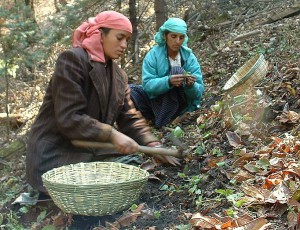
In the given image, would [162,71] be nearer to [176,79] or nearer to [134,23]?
[176,79]

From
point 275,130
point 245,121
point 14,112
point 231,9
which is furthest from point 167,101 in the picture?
point 14,112

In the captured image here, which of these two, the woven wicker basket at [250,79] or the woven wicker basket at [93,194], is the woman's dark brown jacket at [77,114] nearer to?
the woven wicker basket at [93,194]

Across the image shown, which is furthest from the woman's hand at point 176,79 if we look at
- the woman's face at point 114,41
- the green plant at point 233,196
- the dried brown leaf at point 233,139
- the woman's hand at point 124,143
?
the green plant at point 233,196

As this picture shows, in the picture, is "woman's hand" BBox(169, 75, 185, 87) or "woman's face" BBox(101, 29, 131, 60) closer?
"woman's face" BBox(101, 29, 131, 60)

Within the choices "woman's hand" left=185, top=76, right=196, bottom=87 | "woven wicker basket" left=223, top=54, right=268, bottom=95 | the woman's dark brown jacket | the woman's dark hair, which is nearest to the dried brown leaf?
the woman's dark brown jacket

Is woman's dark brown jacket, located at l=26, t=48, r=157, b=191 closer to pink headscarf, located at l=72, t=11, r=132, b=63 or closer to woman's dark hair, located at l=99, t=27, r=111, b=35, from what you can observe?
pink headscarf, located at l=72, t=11, r=132, b=63

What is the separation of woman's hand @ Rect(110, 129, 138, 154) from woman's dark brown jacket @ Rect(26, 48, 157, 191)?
0.18ft

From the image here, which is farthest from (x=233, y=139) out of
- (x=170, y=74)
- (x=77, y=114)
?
(x=170, y=74)

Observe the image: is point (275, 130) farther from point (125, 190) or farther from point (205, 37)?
point (205, 37)

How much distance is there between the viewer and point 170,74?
18.8ft

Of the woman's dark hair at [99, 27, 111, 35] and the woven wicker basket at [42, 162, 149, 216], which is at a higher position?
the woman's dark hair at [99, 27, 111, 35]

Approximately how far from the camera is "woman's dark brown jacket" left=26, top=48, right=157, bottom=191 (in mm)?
3787

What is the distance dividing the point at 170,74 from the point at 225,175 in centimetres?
227

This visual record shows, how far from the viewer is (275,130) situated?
4.21 metres
